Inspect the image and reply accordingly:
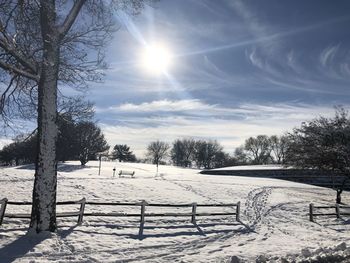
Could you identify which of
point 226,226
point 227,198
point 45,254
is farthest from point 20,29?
point 227,198

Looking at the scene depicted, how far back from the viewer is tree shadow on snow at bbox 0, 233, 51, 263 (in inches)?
415

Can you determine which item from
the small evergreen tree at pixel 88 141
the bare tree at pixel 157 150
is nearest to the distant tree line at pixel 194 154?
the bare tree at pixel 157 150

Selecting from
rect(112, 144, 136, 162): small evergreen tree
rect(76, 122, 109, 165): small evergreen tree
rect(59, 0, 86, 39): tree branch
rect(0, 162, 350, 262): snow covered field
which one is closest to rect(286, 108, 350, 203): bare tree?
rect(0, 162, 350, 262): snow covered field

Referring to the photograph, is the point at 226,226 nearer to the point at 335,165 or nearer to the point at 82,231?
the point at 82,231

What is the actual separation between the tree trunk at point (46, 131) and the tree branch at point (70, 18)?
0.78 feet

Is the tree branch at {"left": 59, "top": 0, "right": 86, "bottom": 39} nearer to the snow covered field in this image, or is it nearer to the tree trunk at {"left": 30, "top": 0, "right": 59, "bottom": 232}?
the tree trunk at {"left": 30, "top": 0, "right": 59, "bottom": 232}

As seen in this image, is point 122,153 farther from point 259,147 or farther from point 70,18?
point 70,18

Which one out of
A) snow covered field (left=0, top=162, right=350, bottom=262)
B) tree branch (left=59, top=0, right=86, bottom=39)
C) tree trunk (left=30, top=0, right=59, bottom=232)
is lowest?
snow covered field (left=0, top=162, right=350, bottom=262)

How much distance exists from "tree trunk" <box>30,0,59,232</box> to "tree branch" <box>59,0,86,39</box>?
9.4 inches

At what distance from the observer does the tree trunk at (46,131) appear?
490 inches

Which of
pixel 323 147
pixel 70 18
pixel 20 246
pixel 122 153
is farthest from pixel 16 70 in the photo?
pixel 122 153

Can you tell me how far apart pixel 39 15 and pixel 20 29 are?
30.1 inches

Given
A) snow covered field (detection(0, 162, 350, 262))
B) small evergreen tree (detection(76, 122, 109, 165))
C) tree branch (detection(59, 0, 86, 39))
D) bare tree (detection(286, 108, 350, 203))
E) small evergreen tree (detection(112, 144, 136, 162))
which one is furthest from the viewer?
small evergreen tree (detection(112, 144, 136, 162))

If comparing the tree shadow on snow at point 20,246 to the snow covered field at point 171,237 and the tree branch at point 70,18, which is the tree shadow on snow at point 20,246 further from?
the tree branch at point 70,18
